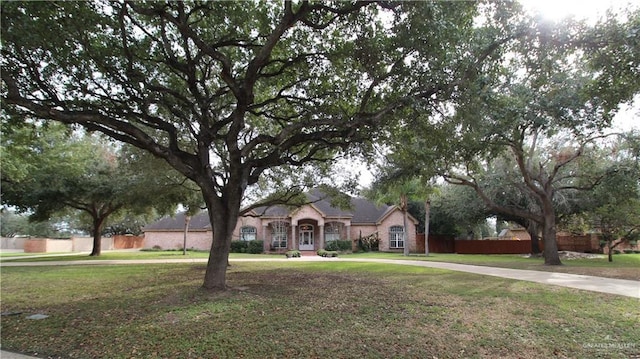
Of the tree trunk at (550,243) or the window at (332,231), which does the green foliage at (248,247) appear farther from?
the tree trunk at (550,243)

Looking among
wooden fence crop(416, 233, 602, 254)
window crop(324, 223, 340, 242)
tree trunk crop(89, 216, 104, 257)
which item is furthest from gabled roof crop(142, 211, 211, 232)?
wooden fence crop(416, 233, 602, 254)

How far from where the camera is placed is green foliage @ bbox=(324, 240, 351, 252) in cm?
3378

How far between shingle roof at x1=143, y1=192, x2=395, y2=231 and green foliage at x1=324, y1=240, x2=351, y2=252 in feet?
8.07

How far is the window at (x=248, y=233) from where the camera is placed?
122 ft

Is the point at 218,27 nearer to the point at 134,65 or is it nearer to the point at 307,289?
the point at 134,65

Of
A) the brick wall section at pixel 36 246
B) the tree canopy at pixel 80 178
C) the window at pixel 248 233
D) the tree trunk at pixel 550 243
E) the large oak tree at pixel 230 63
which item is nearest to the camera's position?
the large oak tree at pixel 230 63

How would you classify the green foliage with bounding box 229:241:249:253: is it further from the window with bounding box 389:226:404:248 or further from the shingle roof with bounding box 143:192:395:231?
the window with bounding box 389:226:404:248

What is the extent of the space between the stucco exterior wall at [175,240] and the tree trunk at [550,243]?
29.6m

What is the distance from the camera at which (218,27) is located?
9.62m

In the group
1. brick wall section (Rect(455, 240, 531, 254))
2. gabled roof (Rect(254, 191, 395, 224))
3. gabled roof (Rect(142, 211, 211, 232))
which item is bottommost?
brick wall section (Rect(455, 240, 531, 254))

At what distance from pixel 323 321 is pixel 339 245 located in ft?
86.9

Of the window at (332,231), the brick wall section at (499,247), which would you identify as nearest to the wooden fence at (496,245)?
the brick wall section at (499,247)

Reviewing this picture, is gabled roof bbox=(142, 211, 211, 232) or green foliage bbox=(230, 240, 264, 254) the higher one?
gabled roof bbox=(142, 211, 211, 232)

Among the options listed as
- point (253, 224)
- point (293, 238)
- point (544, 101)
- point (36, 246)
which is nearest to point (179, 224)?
point (253, 224)
